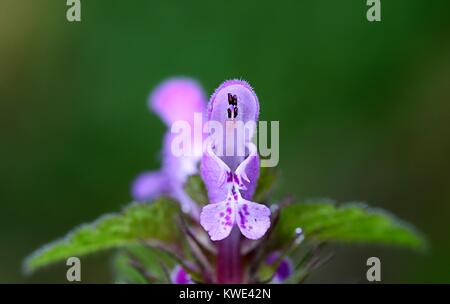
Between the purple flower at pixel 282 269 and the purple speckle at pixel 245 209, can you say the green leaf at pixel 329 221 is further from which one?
the purple speckle at pixel 245 209

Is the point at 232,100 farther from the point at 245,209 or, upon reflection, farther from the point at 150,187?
the point at 150,187

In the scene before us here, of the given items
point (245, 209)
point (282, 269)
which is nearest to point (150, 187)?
point (282, 269)

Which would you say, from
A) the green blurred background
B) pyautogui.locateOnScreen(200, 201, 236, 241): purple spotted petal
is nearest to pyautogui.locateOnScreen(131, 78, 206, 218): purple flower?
pyautogui.locateOnScreen(200, 201, 236, 241): purple spotted petal

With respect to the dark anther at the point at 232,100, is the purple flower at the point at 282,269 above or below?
below

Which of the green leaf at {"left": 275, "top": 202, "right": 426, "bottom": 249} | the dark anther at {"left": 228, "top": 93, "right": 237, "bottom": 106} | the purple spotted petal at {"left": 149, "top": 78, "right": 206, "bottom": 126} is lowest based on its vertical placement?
the green leaf at {"left": 275, "top": 202, "right": 426, "bottom": 249}

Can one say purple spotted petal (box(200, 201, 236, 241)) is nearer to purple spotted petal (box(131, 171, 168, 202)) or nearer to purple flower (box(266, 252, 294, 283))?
purple flower (box(266, 252, 294, 283))

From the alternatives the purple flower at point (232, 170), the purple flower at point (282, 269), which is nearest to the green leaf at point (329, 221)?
the purple flower at point (282, 269)
